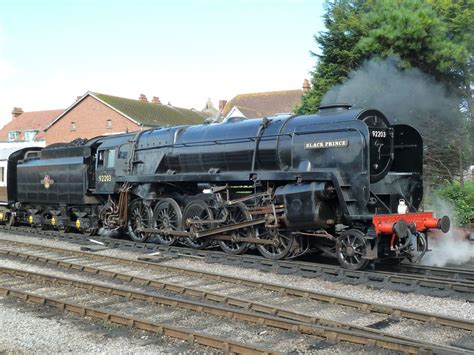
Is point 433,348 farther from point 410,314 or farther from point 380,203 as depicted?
point 380,203

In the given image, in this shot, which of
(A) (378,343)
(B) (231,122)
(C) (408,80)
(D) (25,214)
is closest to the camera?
(A) (378,343)

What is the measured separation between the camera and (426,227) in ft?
31.2

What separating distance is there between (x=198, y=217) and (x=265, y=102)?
44.3 metres

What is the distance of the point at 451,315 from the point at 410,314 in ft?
2.34

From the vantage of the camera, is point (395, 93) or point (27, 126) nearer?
point (395, 93)

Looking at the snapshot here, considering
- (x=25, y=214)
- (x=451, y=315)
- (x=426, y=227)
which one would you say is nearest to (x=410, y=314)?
(x=451, y=315)

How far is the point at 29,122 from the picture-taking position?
58.6 meters

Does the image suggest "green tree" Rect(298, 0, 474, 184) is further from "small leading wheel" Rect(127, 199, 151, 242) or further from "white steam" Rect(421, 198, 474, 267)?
"small leading wheel" Rect(127, 199, 151, 242)

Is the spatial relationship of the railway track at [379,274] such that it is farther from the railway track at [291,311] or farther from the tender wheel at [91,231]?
the tender wheel at [91,231]

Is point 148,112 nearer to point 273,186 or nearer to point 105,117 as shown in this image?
point 105,117

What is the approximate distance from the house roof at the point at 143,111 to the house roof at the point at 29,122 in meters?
13.7

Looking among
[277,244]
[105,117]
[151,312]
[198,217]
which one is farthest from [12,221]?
[105,117]

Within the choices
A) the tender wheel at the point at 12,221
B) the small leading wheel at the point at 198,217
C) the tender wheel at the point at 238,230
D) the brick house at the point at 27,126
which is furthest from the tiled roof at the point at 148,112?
the tender wheel at the point at 238,230

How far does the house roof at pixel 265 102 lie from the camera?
52.2m
